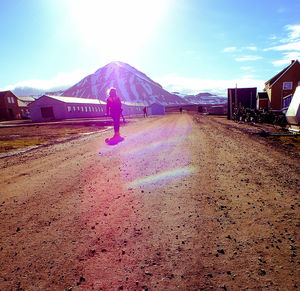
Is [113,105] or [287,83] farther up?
[287,83]

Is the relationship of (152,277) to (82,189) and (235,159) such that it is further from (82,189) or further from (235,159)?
(235,159)

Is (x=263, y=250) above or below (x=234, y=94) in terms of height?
below

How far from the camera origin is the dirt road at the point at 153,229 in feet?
6.56

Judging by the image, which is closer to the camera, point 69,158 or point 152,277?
A: point 152,277

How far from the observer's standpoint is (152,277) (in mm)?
1986

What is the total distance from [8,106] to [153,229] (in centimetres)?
7497

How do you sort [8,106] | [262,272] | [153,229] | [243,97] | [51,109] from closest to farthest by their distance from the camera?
1. [262,272]
2. [153,229]
3. [243,97]
4. [51,109]
5. [8,106]

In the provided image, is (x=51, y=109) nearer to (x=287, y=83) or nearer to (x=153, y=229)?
(x=153, y=229)

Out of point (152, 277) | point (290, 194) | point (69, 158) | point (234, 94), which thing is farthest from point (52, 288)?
point (234, 94)

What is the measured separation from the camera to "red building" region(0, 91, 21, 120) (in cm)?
5911

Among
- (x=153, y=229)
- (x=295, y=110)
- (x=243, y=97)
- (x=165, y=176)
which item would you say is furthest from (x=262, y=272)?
(x=243, y=97)

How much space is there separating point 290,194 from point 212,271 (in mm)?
2656

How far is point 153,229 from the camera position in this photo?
2.76 m

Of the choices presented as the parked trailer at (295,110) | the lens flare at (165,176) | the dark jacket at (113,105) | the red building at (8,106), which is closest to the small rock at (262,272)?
the lens flare at (165,176)
